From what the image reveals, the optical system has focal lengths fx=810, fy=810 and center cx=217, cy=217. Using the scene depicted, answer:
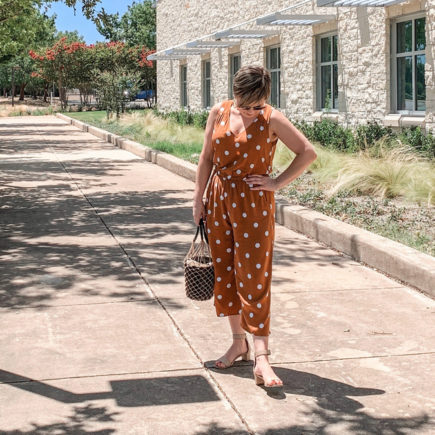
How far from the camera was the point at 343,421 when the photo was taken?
395 cm

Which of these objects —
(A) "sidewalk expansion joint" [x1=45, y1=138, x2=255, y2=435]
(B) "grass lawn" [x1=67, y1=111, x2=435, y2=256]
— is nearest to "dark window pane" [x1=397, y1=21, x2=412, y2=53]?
(B) "grass lawn" [x1=67, y1=111, x2=435, y2=256]

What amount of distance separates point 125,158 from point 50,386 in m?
14.9

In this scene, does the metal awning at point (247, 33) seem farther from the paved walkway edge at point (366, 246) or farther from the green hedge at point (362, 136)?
the paved walkway edge at point (366, 246)

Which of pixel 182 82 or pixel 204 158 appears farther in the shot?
pixel 182 82

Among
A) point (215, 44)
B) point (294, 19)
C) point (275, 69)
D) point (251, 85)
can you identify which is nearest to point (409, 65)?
point (294, 19)

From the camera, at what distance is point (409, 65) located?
47.6ft

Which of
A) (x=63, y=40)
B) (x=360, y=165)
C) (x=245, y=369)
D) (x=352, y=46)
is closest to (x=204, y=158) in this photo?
(x=245, y=369)

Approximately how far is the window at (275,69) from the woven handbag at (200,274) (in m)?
16.3

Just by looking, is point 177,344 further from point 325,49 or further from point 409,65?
point 325,49

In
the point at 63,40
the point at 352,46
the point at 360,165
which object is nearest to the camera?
the point at 360,165

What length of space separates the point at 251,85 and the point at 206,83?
923 inches

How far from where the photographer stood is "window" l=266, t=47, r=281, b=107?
20.6 metres

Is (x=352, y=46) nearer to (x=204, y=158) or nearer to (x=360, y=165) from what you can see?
(x=360, y=165)

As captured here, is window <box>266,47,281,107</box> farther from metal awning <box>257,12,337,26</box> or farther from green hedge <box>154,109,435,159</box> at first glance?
metal awning <box>257,12,337,26</box>
